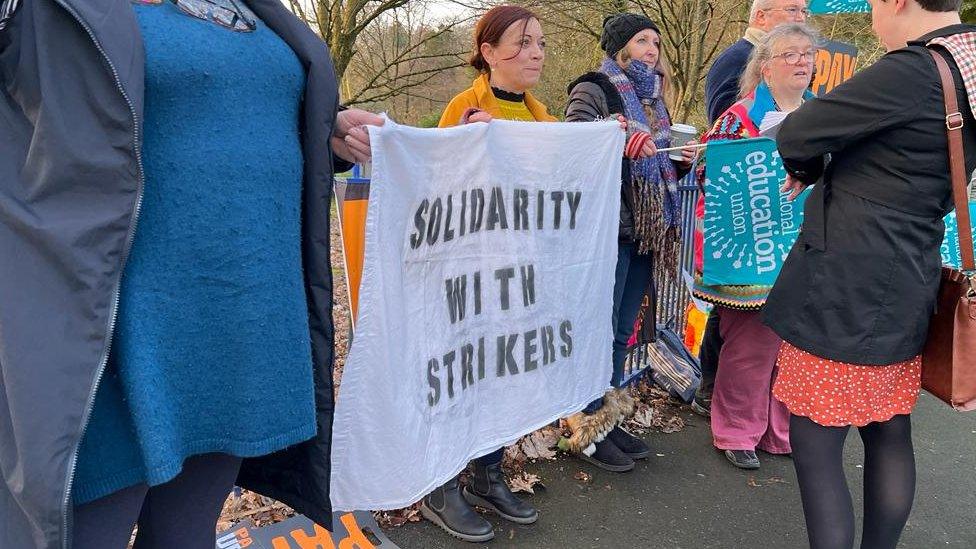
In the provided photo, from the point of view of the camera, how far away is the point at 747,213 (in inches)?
125

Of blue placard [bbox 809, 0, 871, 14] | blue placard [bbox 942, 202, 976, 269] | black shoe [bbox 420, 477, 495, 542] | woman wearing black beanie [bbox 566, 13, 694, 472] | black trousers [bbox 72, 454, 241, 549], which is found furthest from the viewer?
blue placard [bbox 809, 0, 871, 14]

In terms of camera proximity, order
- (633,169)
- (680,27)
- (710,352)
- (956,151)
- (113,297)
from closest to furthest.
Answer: (113,297) < (956,151) < (633,169) < (710,352) < (680,27)

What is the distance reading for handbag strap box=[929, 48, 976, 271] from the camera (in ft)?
5.88

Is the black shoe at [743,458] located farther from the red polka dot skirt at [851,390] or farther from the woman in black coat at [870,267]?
the red polka dot skirt at [851,390]

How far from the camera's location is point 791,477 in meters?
3.38

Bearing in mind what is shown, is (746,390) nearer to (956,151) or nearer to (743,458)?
(743,458)

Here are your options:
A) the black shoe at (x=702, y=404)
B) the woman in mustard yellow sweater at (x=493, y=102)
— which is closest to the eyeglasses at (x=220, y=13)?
the woman in mustard yellow sweater at (x=493, y=102)

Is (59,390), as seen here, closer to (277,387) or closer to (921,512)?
(277,387)

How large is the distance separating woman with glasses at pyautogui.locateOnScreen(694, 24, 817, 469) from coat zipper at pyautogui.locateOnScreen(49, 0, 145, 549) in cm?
276

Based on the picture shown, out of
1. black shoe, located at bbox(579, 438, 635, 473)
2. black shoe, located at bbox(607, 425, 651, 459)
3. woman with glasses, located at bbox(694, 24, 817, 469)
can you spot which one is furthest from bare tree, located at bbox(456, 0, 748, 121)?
black shoe, located at bbox(579, 438, 635, 473)

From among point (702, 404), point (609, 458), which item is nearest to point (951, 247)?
point (702, 404)

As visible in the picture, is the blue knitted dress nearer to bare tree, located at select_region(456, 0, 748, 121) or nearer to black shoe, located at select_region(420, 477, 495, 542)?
black shoe, located at select_region(420, 477, 495, 542)

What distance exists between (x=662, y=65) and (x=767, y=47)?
0.52 m

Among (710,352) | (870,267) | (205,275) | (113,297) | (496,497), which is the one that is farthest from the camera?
(710,352)
